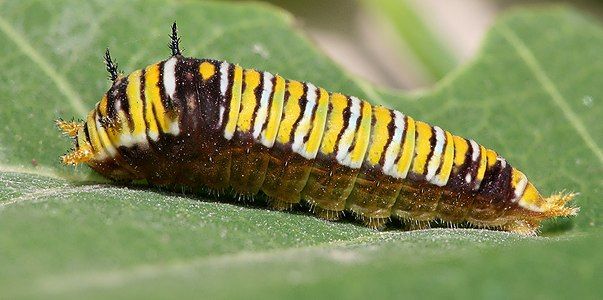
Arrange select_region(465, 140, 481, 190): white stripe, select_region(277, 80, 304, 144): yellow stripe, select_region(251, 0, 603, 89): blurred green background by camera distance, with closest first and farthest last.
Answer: select_region(277, 80, 304, 144): yellow stripe, select_region(465, 140, 481, 190): white stripe, select_region(251, 0, 603, 89): blurred green background

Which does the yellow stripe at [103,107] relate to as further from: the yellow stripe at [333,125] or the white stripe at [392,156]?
the white stripe at [392,156]

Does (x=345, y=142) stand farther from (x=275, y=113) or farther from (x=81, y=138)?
(x=81, y=138)

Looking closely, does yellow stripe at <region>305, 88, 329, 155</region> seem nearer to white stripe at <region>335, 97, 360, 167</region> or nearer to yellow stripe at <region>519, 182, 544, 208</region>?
white stripe at <region>335, 97, 360, 167</region>

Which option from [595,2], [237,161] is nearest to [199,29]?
[237,161]

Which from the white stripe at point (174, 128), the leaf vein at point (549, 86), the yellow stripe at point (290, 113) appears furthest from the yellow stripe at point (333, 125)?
the leaf vein at point (549, 86)

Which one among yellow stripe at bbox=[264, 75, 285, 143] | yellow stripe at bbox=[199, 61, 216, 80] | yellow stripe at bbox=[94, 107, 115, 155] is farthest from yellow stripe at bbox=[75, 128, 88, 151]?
yellow stripe at bbox=[264, 75, 285, 143]

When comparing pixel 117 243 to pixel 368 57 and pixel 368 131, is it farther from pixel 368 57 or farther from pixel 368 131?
pixel 368 57
